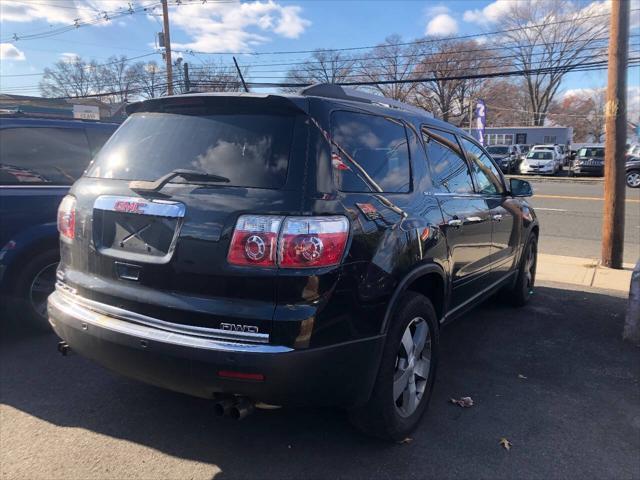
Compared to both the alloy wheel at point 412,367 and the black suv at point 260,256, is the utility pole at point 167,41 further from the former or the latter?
the alloy wheel at point 412,367

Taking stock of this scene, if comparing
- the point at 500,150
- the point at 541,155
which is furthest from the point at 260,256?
the point at 500,150

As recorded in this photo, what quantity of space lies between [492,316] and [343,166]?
11.4 feet

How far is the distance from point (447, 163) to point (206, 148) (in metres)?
1.88

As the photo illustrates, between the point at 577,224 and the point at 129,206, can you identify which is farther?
the point at 577,224

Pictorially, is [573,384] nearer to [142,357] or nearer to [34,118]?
[142,357]

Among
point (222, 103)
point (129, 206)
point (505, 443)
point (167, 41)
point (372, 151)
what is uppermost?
point (167, 41)

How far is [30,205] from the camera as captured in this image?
427cm

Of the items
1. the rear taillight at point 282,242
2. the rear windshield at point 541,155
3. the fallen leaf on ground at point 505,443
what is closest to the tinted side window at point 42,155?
the rear taillight at point 282,242

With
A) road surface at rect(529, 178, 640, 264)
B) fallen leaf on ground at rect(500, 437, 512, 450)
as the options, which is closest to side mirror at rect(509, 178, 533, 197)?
fallen leaf on ground at rect(500, 437, 512, 450)

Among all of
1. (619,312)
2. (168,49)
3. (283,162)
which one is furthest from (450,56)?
(283,162)

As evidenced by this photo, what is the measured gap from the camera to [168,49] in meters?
26.2

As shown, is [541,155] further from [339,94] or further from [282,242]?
[282,242]

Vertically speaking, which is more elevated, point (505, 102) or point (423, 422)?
point (505, 102)

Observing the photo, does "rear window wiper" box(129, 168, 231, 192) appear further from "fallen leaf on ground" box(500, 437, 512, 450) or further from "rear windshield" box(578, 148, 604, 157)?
"rear windshield" box(578, 148, 604, 157)
